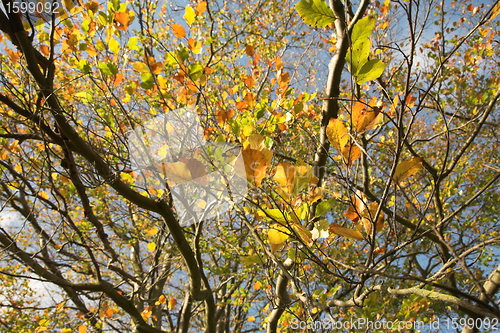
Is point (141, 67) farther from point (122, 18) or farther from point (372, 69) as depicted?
point (372, 69)

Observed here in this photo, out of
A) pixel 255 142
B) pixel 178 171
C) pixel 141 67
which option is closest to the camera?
pixel 255 142

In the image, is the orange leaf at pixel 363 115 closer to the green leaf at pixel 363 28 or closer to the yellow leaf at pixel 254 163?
the green leaf at pixel 363 28

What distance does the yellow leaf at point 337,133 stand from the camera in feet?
2.46

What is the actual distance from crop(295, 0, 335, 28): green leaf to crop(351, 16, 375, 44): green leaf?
8 cm

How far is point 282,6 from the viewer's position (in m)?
5.48

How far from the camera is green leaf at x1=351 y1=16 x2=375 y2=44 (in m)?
0.63

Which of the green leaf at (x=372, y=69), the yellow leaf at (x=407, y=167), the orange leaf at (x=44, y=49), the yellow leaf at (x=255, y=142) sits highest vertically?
the orange leaf at (x=44, y=49)

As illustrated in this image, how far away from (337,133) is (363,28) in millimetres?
273

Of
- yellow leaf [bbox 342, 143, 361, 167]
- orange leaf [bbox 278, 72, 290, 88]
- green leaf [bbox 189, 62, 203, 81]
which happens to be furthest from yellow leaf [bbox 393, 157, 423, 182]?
green leaf [bbox 189, 62, 203, 81]

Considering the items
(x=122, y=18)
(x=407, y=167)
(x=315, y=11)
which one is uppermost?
(x=122, y=18)

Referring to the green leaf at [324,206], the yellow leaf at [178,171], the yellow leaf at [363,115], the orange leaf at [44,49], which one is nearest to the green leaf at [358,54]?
the yellow leaf at [363,115]

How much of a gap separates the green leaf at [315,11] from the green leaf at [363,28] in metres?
0.08

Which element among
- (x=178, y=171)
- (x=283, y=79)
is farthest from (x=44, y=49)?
(x=283, y=79)

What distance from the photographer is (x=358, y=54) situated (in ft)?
2.11
